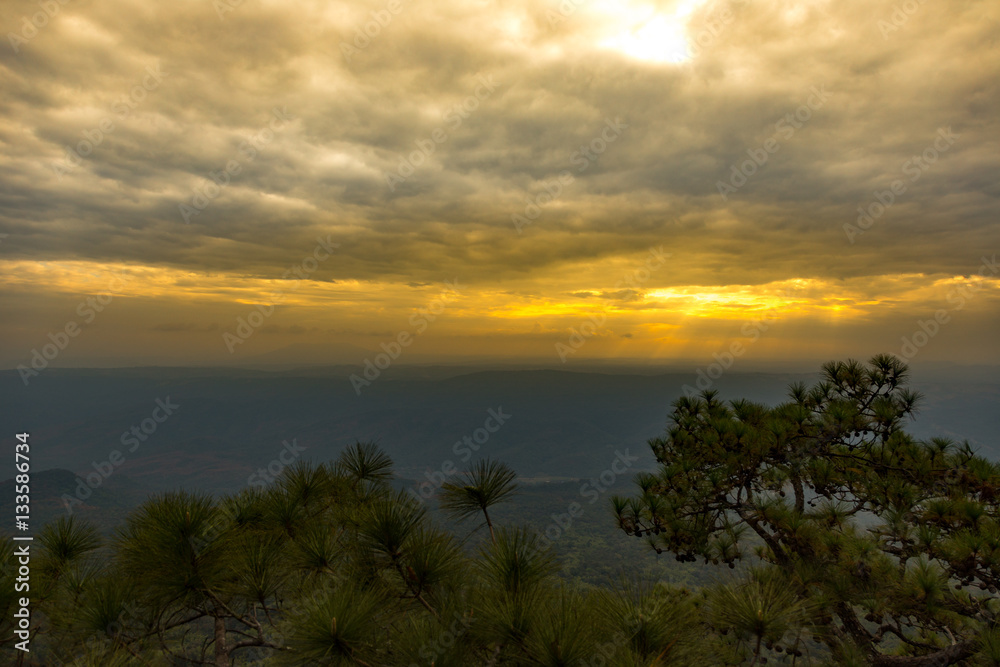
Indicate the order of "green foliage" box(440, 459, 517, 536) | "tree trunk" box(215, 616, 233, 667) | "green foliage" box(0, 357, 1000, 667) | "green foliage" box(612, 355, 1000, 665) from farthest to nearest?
"green foliage" box(612, 355, 1000, 665) < "green foliage" box(440, 459, 517, 536) < "tree trunk" box(215, 616, 233, 667) < "green foliage" box(0, 357, 1000, 667)

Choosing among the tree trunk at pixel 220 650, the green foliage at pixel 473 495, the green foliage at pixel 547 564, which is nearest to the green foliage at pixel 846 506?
the green foliage at pixel 547 564

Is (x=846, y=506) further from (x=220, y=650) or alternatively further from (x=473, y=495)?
(x=220, y=650)

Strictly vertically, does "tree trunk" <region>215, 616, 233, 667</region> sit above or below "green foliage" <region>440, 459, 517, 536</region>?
below

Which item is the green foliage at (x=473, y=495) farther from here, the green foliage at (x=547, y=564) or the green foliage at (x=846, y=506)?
the green foliage at (x=846, y=506)

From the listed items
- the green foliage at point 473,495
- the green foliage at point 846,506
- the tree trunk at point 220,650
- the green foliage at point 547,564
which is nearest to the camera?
the green foliage at point 547,564

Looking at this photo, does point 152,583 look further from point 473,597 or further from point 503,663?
point 503,663

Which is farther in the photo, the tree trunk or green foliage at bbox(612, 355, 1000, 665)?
green foliage at bbox(612, 355, 1000, 665)

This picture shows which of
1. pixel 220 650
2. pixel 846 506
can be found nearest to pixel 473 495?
pixel 220 650

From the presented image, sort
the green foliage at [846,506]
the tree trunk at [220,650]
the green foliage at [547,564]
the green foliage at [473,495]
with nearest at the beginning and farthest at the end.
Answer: the green foliage at [547,564]
the tree trunk at [220,650]
the green foliage at [473,495]
the green foliage at [846,506]

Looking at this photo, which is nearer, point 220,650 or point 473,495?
point 220,650

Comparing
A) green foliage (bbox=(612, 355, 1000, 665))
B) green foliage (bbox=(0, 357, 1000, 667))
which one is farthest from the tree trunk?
green foliage (bbox=(612, 355, 1000, 665))

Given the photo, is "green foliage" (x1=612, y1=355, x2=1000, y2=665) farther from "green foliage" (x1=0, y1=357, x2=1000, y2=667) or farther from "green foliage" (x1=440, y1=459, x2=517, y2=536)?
Result: "green foliage" (x1=440, y1=459, x2=517, y2=536)

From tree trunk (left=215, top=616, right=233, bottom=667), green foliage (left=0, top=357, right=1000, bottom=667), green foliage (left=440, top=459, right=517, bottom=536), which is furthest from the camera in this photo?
green foliage (left=440, top=459, right=517, bottom=536)
